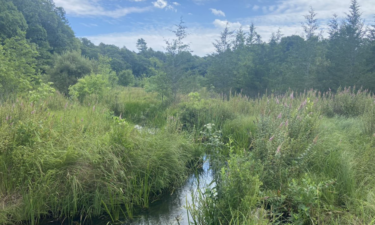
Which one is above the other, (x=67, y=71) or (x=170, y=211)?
(x=67, y=71)

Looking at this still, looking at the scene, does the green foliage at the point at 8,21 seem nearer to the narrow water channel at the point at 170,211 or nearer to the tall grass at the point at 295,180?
the narrow water channel at the point at 170,211

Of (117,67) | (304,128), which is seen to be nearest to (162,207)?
(304,128)

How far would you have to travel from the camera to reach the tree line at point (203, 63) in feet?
35.1

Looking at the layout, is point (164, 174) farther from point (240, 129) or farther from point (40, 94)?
point (40, 94)

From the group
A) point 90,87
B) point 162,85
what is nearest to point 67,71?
point 90,87

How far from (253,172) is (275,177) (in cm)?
40

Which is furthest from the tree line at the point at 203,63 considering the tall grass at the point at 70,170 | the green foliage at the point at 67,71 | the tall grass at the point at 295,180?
the tall grass at the point at 295,180

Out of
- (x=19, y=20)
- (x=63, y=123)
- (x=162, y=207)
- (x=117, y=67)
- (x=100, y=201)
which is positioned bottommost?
(x=162, y=207)

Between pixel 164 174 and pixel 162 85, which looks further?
pixel 162 85

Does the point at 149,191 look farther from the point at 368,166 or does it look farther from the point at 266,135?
the point at 368,166

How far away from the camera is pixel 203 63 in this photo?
33406 mm

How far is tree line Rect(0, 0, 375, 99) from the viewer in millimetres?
10695

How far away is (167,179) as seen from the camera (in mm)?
4055

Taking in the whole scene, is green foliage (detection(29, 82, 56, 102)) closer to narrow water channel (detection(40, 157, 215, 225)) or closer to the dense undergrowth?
the dense undergrowth
